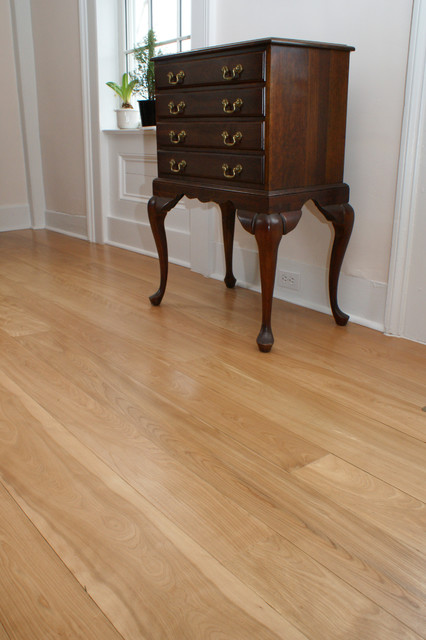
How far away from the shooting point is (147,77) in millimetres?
3035

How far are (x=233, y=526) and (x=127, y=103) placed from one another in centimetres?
289

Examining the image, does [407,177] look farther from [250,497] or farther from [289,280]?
[250,497]

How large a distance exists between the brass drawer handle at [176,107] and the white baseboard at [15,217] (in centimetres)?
265

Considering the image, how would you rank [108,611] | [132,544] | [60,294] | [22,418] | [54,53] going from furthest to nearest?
[54,53]
[60,294]
[22,418]
[132,544]
[108,611]

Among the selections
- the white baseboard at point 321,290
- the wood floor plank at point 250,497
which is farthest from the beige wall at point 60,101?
the wood floor plank at point 250,497

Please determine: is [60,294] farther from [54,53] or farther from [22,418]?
[54,53]

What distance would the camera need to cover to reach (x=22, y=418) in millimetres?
1438

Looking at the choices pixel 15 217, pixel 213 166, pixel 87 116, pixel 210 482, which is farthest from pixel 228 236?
pixel 15 217

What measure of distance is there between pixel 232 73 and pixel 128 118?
1.79m

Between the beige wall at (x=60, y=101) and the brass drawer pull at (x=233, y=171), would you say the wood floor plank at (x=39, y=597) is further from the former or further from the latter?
the beige wall at (x=60, y=101)

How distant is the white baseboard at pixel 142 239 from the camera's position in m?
3.07

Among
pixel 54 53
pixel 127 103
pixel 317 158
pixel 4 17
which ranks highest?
pixel 4 17

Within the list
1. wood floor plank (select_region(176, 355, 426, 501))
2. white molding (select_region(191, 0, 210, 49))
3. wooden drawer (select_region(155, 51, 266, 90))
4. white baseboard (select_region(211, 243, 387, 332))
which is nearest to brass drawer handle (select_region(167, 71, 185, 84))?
wooden drawer (select_region(155, 51, 266, 90))

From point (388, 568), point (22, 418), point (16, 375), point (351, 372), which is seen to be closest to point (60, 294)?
point (16, 375)
